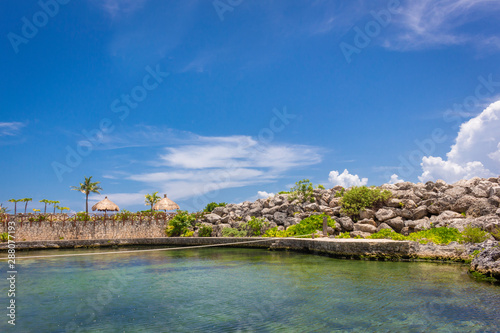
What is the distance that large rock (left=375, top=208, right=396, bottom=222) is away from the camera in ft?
69.7

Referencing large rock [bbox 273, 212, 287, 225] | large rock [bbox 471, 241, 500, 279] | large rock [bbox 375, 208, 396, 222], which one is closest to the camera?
large rock [bbox 471, 241, 500, 279]

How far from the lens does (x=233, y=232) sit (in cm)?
2745

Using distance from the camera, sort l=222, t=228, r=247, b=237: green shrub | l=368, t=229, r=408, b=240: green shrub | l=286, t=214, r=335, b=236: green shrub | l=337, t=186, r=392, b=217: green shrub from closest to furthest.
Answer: l=368, t=229, r=408, b=240: green shrub < l=286, t=214, r=335, b=236: green shrub < l=337, t=186, r=392, b=217: green shrub < l=222, t=228, r=247, b=237: green shrub

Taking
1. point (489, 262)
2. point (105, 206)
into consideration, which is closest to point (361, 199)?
point (489, 262)

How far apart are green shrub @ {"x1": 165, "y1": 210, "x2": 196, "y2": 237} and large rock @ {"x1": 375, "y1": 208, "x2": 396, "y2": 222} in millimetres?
17331

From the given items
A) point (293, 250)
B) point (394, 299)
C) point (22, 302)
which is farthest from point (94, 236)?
point (394, 299)

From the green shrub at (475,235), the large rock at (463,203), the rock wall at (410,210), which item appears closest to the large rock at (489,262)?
the green shrub at (475,235)

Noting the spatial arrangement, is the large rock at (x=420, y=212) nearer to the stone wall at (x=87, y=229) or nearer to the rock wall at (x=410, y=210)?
the rock wall at (x=410, y=210)

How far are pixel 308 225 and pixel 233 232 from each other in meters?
6.76

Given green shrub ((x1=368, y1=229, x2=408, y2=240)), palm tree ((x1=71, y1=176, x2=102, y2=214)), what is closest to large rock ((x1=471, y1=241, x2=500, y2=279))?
green shrub ((x1=368, y1=229, x2=408, y2=240))

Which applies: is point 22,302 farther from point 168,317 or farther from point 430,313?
point 430,313

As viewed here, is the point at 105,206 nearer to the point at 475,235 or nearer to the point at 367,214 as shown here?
the point at 367,214

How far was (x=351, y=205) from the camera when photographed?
2362 centimetres

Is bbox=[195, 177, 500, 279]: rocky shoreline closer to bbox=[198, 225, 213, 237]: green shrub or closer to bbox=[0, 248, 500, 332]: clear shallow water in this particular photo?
bbox=[198, 225, 213, 237]: green shrub
